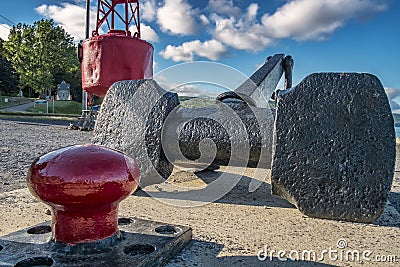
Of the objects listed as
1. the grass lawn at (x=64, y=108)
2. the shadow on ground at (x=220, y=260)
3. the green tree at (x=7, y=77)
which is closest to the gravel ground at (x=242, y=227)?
the shadow on ground at (x=220, y=260)

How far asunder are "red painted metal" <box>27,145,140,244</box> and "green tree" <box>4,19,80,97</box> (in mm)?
30484

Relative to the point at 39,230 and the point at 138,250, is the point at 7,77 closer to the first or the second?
the point at 39,230

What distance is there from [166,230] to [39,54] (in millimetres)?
31733

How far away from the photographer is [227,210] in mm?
1868

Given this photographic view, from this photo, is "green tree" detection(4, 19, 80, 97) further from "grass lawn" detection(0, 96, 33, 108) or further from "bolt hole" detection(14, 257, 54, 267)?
"bolt hole" detection(14, 257, 54, 267)

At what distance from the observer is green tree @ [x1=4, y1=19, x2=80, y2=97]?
95.8 ft

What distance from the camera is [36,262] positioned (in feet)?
3.45

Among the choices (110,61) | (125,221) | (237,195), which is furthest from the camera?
(110,61)

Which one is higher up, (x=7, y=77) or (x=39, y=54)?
(x=39, y=54)

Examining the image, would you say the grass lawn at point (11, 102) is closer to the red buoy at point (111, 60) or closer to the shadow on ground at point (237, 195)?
the red buoy at point (111, 60)

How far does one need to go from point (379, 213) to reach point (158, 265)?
1.02 m

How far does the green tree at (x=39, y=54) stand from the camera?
A: 2920cm

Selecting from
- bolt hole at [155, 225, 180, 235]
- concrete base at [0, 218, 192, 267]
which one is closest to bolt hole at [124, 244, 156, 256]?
concrete base at [0, 218, 192, 267]

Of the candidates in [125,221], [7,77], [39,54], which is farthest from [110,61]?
[7,77]
